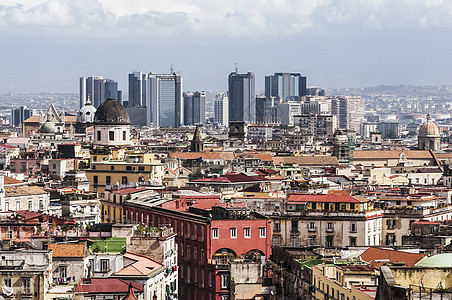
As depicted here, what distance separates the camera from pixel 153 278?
1700 inches

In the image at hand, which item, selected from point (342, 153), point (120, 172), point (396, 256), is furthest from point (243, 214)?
point (342, 153)

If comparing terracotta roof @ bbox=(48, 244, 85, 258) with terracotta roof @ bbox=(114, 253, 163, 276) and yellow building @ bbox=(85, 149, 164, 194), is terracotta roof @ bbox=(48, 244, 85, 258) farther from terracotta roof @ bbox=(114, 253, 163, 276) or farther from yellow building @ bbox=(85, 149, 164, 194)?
yellow building @ bbox=(85, 149, 164, 194)

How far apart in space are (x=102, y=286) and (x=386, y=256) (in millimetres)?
12591

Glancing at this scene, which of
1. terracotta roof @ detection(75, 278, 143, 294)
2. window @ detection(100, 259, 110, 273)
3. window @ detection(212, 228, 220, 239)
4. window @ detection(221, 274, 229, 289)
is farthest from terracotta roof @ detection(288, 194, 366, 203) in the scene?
terracotta roof @ detection(75, 278, 143, 294)

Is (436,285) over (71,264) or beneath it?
over

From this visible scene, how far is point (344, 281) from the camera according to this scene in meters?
37.8

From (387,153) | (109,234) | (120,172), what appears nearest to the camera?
(109,234)

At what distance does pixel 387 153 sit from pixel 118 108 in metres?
52.1

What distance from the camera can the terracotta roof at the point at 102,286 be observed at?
37.8 metres

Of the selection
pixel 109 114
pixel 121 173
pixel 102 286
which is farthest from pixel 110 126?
pixel 102 286

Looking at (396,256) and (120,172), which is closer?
(396,256)

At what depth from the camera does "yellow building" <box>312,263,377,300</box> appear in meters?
35.8

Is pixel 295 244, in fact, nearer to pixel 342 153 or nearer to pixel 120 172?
pixel 120 172

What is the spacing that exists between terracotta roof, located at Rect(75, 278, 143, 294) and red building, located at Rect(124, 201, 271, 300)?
1510cm
